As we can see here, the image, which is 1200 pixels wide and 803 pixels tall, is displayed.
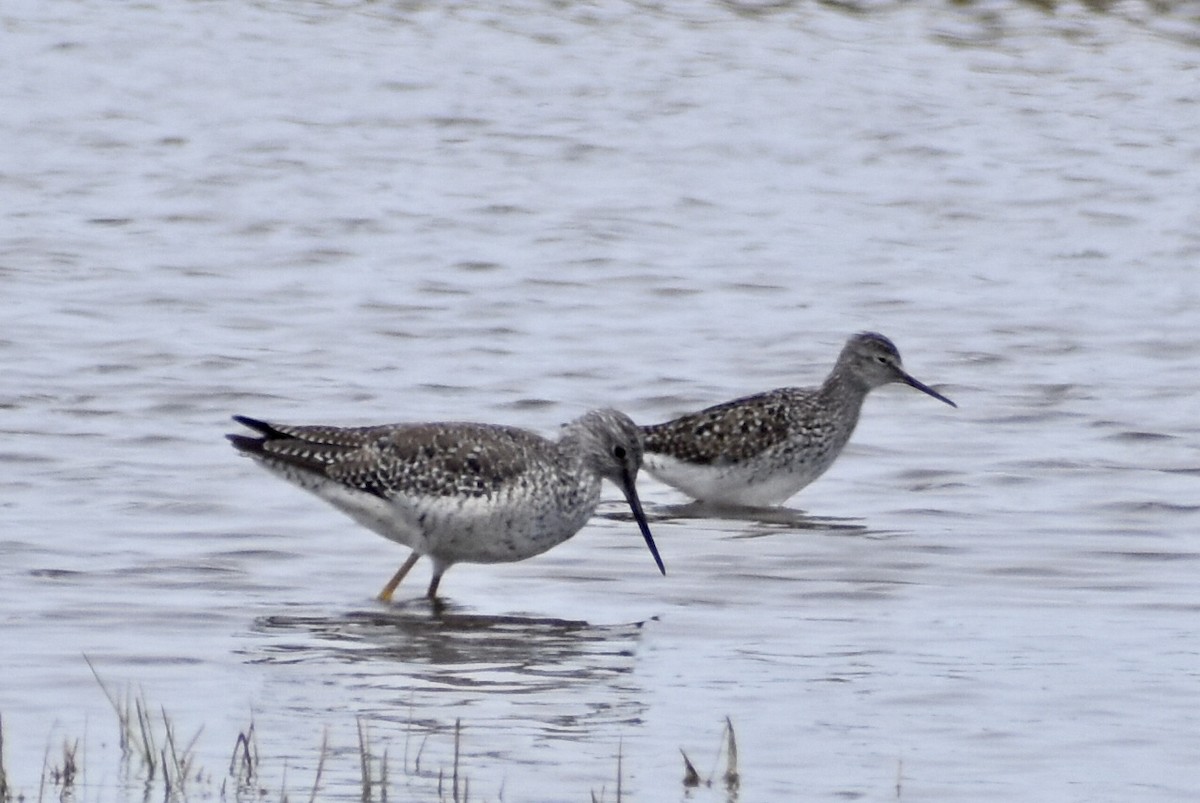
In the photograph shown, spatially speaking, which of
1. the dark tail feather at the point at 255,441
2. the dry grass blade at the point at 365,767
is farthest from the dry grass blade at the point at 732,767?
the dark tail feather at the point at 255,441

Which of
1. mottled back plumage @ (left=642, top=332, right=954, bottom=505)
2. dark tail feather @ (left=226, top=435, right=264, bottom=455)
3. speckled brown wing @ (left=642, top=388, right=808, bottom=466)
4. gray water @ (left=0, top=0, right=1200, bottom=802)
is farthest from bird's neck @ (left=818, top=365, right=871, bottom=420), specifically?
dark tail feather @ (left=226, top=435, right=264, bottom=455)

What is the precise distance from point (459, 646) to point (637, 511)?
144 cm

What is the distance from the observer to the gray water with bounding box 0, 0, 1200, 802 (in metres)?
8.05

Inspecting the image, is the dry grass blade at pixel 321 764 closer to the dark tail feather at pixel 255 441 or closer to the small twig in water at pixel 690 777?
the small twig in water at pixel 690 777

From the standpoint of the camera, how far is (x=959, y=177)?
22500mm

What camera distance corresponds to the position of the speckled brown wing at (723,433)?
12.3m

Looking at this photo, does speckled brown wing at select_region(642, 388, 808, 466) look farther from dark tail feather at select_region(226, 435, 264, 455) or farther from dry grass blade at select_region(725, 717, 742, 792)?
dry grass blade at select_region(725, 717, 742, 792)

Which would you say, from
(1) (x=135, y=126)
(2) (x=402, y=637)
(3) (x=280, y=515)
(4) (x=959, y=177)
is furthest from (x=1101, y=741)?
(1) (x=135, y=126)

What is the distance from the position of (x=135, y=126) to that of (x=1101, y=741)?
58.2 ft

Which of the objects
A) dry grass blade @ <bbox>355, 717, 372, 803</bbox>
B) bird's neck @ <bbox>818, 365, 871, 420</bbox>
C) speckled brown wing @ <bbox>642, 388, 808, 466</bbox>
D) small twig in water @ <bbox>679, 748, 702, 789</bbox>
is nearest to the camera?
dry grass blade @ <bbox>355, 717, 372, 803</bbox>

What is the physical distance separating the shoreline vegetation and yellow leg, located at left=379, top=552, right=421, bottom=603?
2642 mm

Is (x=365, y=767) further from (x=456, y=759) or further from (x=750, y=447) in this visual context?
(x=750, y=447)

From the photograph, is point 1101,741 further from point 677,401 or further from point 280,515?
point 677,401

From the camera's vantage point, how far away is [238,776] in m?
7.04
